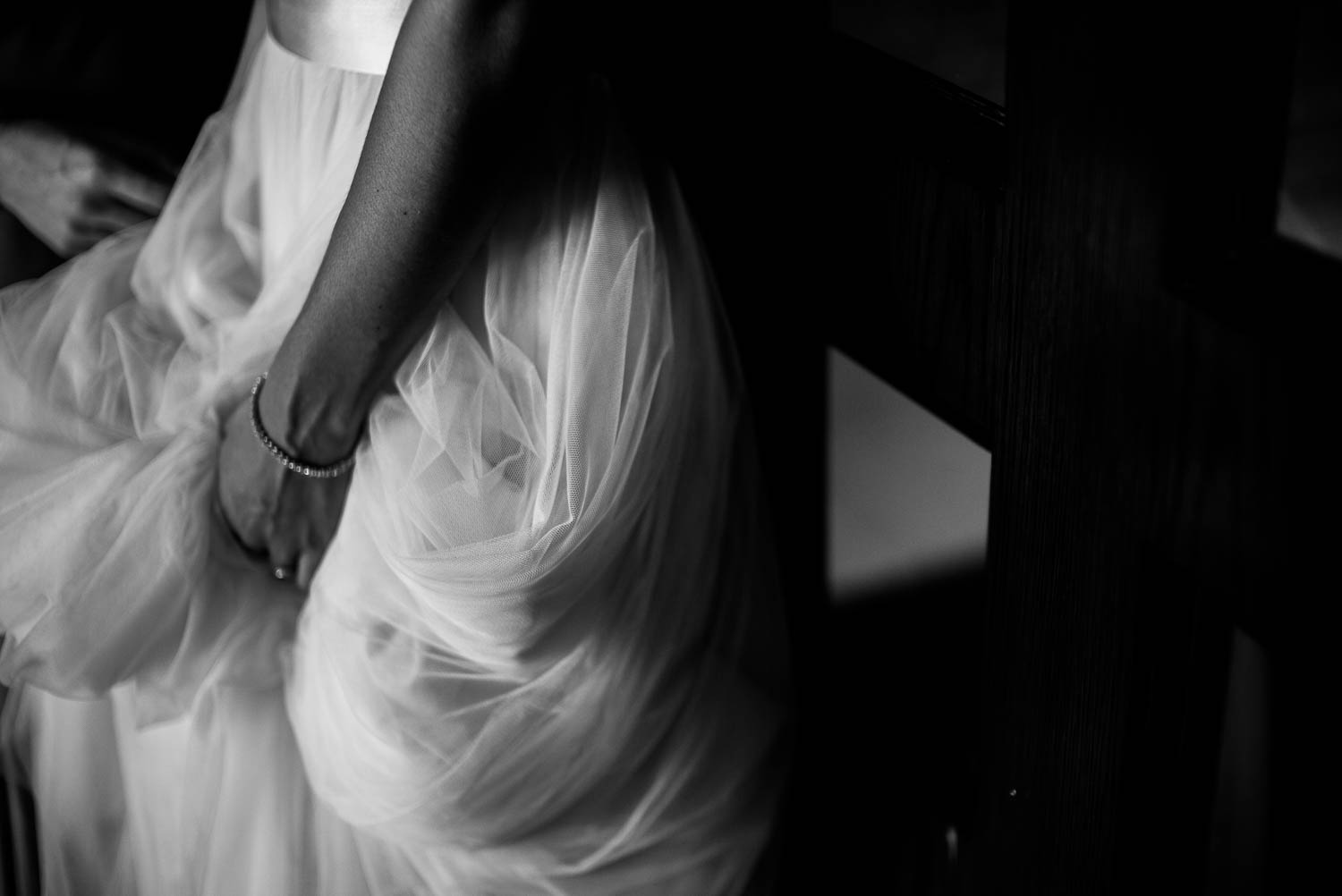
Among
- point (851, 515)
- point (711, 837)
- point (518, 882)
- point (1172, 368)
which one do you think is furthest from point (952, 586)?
point (1172, 368)

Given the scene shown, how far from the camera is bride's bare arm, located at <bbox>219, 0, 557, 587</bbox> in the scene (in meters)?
0.67

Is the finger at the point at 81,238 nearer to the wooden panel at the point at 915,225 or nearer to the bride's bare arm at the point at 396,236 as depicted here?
the bride's bare arm at the point at 396,236

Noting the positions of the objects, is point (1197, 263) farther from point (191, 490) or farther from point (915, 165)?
point (191, 490)

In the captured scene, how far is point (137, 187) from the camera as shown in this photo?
3.28ft

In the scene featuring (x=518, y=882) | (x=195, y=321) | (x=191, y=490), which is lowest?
(x=518, y=882)

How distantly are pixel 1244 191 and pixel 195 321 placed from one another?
67cm

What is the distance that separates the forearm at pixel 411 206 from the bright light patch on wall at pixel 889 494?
22.4 inches

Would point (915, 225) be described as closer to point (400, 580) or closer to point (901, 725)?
point (400, 580)

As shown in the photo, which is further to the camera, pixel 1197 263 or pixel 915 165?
pixel 915 165

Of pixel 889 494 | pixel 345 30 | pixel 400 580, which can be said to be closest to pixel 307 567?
pixel 400 580

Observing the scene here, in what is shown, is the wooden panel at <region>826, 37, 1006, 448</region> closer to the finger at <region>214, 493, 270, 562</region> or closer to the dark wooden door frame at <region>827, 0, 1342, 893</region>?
the dark wooden door frame at <region>827, 0, 1342, 893</region>

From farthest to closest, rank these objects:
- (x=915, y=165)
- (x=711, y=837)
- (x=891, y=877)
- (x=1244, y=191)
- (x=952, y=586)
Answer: (x=952, y=586) < (x=891, y=877) < (x=711, y=837) < (x=915, y=165) < (x=1244, y=191)

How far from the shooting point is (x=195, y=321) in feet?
2.80

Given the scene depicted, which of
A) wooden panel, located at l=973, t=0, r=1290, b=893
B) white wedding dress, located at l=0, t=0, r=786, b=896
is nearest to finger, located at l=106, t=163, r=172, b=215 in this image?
white wedding dress, located at l=0, t=0, r=786, b=896
